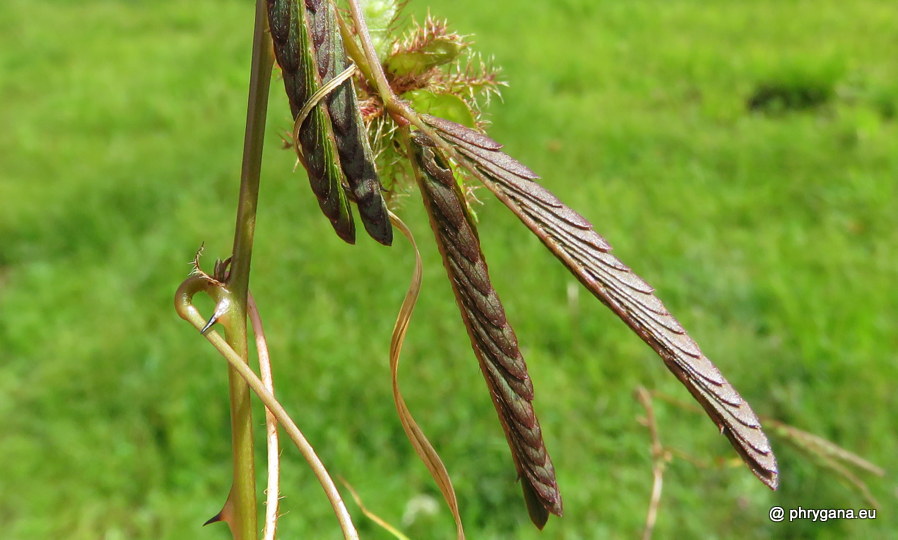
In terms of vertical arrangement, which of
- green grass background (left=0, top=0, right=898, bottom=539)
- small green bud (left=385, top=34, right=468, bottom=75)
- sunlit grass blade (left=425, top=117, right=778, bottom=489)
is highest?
small green bud (left=385, top=34, right=468, bottom=75)

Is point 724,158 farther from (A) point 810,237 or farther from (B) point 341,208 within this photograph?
(B) point 341,208

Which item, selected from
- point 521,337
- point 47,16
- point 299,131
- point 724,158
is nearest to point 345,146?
point 299,131

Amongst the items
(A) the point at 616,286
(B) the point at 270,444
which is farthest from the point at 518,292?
(A) the point at 616,286

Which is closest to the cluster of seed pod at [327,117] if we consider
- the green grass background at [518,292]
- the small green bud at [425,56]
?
the small green bud at [425,56]

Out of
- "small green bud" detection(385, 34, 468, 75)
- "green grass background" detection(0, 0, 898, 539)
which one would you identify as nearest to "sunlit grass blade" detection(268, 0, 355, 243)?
"small green bud" detection(385, 34, 468, 75)

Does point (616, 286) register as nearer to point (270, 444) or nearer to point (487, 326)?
point (487, 326)

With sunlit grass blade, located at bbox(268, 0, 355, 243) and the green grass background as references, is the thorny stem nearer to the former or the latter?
sunlit grass blade, located at bbox(268, 0, 355, 243)

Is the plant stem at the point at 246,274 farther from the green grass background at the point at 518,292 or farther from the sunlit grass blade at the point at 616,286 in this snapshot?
the green grass background at the point at 518,292
